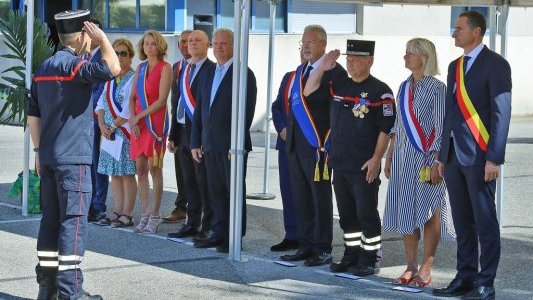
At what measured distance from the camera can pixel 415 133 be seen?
327 inches

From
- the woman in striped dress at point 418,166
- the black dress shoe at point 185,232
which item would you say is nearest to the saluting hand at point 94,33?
the woman in striped dress at point 418,166

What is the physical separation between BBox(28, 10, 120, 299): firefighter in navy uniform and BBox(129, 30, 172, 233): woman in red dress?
109 inches

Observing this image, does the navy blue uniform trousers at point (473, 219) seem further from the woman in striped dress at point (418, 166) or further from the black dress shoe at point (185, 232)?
the black dress shoe at point (185, 232)

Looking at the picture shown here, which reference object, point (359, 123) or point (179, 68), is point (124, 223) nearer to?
point (179, 68)

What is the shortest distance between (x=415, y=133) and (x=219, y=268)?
1961 millimetres

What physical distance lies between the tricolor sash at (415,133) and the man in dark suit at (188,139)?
2.45 metres

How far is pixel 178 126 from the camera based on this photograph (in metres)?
10.7

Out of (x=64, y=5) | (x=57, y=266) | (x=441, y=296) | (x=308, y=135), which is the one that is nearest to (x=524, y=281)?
(x=441, y=296)

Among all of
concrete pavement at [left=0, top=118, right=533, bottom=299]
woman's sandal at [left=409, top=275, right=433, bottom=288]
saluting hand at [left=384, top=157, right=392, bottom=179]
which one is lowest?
concrete pavement at [left=0, top=118, right=533, bottom=299]

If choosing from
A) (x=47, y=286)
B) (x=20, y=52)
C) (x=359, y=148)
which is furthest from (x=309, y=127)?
(x=20, y=52)

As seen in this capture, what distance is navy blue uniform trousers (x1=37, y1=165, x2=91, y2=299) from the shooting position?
765 cm

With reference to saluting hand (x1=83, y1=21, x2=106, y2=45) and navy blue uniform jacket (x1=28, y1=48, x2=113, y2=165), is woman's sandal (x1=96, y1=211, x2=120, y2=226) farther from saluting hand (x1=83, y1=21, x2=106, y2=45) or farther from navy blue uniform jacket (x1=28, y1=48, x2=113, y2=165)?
saluting hand (x1=83, y1=21, x2=106, y2=45)

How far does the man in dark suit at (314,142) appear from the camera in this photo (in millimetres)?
9156

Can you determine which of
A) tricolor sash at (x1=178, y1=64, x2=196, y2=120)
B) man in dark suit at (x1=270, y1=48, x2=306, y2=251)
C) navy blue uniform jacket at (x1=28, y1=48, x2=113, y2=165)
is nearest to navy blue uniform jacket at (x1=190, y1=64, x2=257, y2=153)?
man in dark suit at (x1=270, y1=48, x2=306, y2=251)
